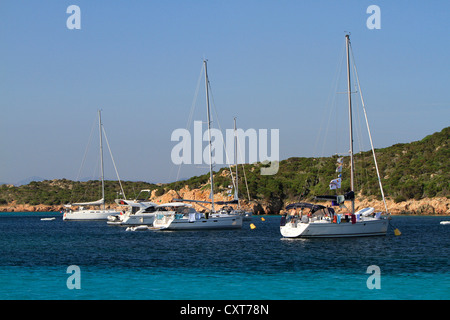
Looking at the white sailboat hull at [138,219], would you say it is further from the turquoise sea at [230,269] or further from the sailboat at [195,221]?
the turquoise sea at [230,269]

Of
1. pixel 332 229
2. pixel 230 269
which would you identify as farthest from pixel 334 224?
pixel 230 269

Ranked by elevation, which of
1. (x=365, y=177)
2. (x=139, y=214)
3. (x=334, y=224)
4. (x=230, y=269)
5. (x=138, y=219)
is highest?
(x=365, y=177)

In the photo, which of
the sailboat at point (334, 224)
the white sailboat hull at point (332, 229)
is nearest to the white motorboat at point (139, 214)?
the sailboat at point (334, 224)

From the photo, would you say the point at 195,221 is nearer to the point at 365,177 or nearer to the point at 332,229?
the point at 332,229

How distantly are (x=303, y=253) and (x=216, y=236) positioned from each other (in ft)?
52.3

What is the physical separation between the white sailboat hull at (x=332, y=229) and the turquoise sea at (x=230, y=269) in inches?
23.9

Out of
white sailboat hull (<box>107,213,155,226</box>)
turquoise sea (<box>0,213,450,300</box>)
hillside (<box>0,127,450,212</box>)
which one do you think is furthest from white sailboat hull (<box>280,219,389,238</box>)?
hillside (<box>0,127,450,212</box>)

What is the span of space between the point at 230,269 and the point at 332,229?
14.3 meters

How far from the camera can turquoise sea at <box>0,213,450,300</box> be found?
73.3 ft

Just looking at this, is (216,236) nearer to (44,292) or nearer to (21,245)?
(21,245)

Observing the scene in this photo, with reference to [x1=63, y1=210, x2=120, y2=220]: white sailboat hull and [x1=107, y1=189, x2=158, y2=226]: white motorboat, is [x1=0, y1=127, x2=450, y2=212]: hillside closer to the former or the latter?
[x1=63, y1=210, x2=120, y2=220]: white sailboat hull

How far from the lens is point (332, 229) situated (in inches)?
1608

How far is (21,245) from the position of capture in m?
44.6
